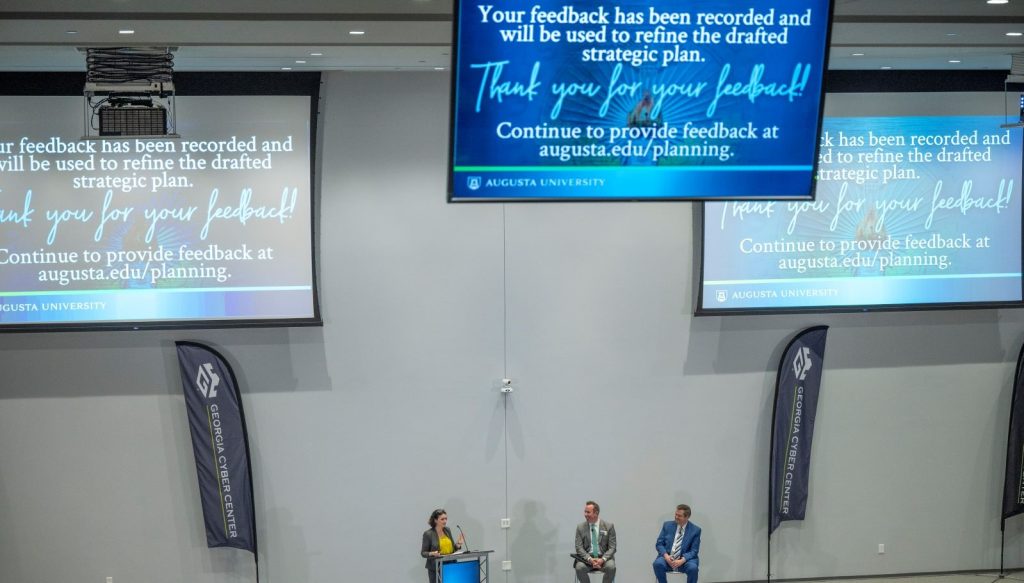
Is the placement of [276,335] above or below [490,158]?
below

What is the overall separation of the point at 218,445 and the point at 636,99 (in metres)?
5.09

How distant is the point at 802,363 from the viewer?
888 cm

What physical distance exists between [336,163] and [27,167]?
2.13 m

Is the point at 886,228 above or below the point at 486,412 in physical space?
above

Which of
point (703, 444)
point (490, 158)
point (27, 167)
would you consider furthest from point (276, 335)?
point (490, 158)

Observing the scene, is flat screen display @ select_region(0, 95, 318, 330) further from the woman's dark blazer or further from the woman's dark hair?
the woman's dark blazer

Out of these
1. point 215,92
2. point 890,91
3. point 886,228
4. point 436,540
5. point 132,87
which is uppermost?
point 890,91

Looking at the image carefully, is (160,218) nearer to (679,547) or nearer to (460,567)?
(460,567)

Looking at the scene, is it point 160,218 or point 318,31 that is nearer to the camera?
point 318,31

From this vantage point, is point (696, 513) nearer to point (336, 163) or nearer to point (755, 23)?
point (336, 163)

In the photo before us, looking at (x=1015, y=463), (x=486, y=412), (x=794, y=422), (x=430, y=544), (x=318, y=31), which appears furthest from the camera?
(x=1015, y=463)

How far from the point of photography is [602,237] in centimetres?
876

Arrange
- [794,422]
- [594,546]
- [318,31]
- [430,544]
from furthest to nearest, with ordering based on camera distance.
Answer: [794,422] → [594,546] → [430,544] → [318,31]

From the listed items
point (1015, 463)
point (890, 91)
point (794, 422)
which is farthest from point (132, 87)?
point (1015, 463)
